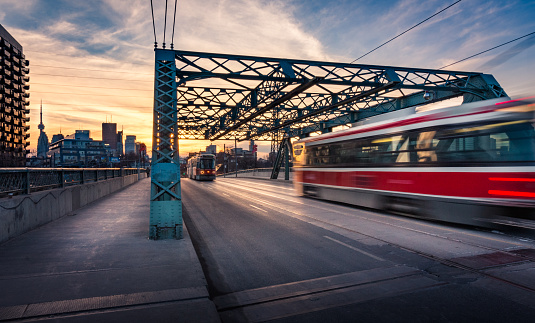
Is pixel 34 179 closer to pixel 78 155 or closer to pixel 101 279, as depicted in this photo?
pixel 101 279

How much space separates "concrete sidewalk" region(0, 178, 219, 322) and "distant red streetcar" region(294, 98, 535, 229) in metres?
7.56

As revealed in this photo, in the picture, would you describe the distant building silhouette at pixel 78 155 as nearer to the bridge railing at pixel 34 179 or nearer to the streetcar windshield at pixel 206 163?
the bridge railing at pixel 34 179

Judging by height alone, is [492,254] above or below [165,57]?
below

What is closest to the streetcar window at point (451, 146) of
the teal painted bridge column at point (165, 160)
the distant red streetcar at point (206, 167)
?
the teal painted bridge column at point (165, 160)

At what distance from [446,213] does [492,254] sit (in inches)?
129

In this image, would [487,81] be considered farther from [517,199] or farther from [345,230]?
[345,230]

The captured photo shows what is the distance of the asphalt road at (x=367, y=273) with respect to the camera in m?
4.34

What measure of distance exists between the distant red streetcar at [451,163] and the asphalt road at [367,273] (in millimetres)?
789

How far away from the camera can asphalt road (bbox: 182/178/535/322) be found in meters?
4.34

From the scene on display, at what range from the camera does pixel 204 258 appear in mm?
7070

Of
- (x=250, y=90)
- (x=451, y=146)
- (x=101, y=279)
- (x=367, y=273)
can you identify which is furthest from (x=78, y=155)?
(x=367, y=273)

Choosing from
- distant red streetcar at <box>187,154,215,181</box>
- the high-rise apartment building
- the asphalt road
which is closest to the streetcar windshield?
distant red streetcar at <box>187,154,215,181</box>

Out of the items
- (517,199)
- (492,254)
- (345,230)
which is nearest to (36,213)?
(345,230)

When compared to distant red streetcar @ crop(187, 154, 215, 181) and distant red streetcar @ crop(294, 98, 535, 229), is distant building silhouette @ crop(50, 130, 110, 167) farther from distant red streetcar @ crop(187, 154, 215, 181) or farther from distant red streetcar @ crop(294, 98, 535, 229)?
distant red streetcar @ crop(294, 98, 535, 229)
